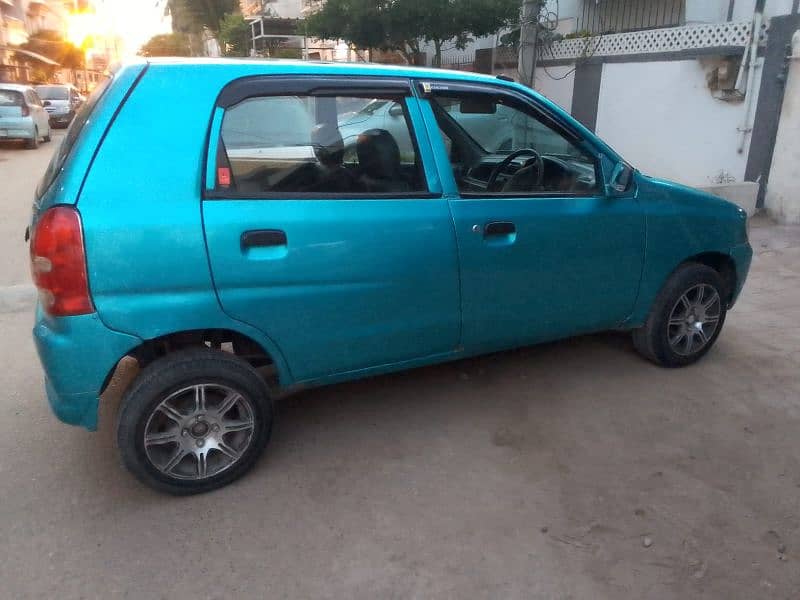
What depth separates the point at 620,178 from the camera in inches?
140

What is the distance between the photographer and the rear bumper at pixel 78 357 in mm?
2607

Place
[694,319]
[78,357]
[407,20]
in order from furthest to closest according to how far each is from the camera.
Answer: [407,20] → [694,319] → [78,357]

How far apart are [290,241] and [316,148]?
1.66ft

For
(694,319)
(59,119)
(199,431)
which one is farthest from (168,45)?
(199,431)

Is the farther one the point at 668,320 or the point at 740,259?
the point at 740,259

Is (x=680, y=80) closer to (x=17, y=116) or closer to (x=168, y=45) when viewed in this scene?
(x=17, y=116)

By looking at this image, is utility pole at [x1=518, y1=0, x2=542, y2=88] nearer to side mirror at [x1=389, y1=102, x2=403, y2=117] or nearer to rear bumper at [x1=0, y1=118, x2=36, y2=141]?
side mirror at [x1=389, y1=102, x2=403, y2=117]

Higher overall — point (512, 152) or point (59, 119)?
point (512, 152)

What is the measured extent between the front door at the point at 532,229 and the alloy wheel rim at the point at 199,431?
47.3 inches

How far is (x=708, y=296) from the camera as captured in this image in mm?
4117

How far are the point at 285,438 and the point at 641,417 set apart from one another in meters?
1.94

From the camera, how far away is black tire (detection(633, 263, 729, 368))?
3.94 m

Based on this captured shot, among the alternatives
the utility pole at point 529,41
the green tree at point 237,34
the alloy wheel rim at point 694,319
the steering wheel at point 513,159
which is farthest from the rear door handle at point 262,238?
the green tree at point 237,34

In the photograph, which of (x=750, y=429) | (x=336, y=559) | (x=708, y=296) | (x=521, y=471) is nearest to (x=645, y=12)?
(x=708, y=296)
